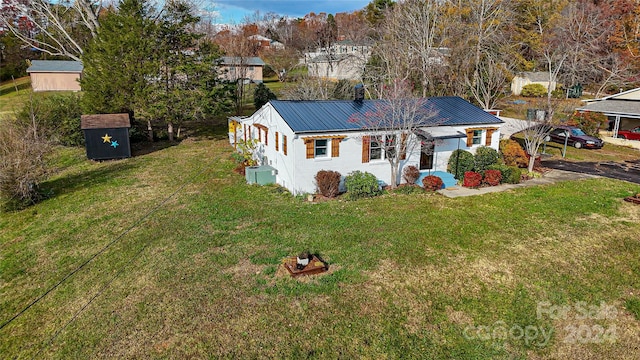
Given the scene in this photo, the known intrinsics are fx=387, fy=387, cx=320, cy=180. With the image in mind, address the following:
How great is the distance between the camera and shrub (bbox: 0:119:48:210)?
49.3 ft

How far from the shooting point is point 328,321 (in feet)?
27.1

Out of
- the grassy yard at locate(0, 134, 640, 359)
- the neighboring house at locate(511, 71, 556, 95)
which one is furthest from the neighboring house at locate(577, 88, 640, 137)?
the neighboring house at locate(511, 71, 556, 95)

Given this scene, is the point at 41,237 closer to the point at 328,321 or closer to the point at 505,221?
the point at 328,321

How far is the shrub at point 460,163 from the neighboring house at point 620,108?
16766mm

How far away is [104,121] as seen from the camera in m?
22.9

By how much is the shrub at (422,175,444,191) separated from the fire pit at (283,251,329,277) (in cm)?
821

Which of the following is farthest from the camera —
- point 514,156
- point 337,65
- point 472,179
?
point 337,65

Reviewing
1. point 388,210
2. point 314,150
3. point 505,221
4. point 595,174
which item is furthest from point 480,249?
point 595,174

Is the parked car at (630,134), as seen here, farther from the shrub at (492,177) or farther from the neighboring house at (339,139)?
the shrub at (492,177)

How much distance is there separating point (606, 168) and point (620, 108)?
35.0 ft

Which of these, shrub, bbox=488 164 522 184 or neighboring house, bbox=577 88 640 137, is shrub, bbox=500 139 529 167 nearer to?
shrub, bbox=488 164 522 184

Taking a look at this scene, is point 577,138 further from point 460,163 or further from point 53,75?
point 53,75

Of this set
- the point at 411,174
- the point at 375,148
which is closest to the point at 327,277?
the point at 375,148

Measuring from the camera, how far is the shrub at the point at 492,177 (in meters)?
17.5
